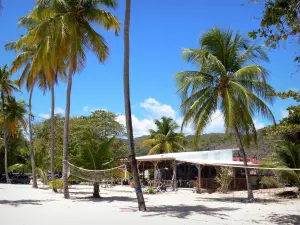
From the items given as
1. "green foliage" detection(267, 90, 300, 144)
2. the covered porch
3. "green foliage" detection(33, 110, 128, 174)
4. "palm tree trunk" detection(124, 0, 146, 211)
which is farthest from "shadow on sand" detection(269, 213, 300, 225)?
"green foliage" detection(33, 110, 128, 174)

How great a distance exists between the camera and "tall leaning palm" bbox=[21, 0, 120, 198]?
15.7 meters

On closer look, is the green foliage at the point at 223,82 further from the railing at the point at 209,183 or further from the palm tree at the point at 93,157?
the railing at the point at 209,183

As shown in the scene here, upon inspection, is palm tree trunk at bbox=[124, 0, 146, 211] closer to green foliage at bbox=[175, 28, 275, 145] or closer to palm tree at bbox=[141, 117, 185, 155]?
green foliage at bbox=[175, 28, 275, 145]

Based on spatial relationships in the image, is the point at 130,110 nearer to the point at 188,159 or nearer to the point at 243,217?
the point at 243,217

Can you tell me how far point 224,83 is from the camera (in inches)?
643

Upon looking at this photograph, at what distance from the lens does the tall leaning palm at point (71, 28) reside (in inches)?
616

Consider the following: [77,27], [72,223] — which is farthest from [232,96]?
[72,223]

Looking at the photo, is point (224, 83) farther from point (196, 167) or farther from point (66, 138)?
point (196, 167)

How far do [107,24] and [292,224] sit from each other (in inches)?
464

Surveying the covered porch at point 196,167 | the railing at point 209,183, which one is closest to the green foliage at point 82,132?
the covered porch at point 196,167

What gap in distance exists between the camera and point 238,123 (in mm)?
16125

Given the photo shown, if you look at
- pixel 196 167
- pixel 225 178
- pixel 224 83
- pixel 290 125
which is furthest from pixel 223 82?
pixel 196 167

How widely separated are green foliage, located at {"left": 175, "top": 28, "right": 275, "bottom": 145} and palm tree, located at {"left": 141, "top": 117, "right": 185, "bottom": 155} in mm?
22013

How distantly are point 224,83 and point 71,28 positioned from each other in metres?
7.45
